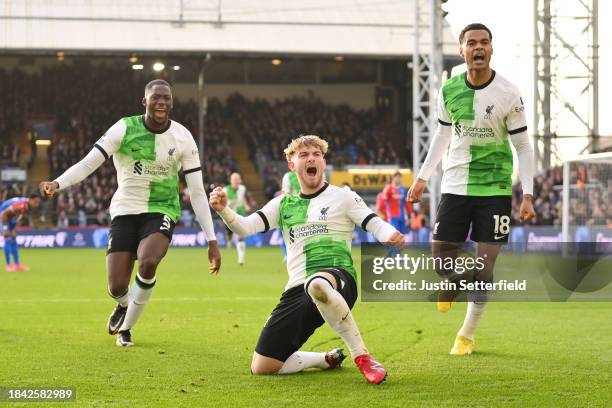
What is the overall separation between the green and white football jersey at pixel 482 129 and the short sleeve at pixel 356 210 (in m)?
1.43

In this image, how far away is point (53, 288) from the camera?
695 inches

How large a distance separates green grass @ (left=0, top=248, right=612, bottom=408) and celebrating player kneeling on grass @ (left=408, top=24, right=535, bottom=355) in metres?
0.86

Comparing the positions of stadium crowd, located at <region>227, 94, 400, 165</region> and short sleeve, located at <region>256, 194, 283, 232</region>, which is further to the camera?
stadium crowd, located at <region>227, 94, 400, 165</region>

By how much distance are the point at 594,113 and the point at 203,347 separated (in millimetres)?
30507

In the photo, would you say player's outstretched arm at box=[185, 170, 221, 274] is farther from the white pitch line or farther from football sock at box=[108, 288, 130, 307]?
the white pitch line

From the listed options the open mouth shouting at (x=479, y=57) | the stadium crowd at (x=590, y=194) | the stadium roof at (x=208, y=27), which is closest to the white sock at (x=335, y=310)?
the open mouth shouting at (x=479, y=57)

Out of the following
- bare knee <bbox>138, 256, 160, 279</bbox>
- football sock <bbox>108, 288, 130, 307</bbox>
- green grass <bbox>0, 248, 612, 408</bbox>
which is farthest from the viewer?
football sock <bbox>108, 288, 130, 307</bbox>

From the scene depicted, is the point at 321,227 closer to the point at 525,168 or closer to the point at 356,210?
the point at 356,210

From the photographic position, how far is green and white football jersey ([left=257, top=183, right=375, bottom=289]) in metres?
7.68

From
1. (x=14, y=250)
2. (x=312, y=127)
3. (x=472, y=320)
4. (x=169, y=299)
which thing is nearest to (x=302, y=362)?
(x=472, y=320)

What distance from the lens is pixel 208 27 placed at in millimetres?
41281

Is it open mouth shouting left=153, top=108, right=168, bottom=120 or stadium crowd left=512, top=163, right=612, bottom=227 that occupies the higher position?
open mouth shouting left=153, top=108, right=168, bottom=120

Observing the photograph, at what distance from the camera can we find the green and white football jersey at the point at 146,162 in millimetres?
9617

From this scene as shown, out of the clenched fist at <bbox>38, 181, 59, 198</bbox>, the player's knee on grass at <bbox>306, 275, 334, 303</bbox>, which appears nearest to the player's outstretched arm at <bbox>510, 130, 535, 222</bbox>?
the player's knee on grass at <bbox>306, 275, 334, 303</bbox>
